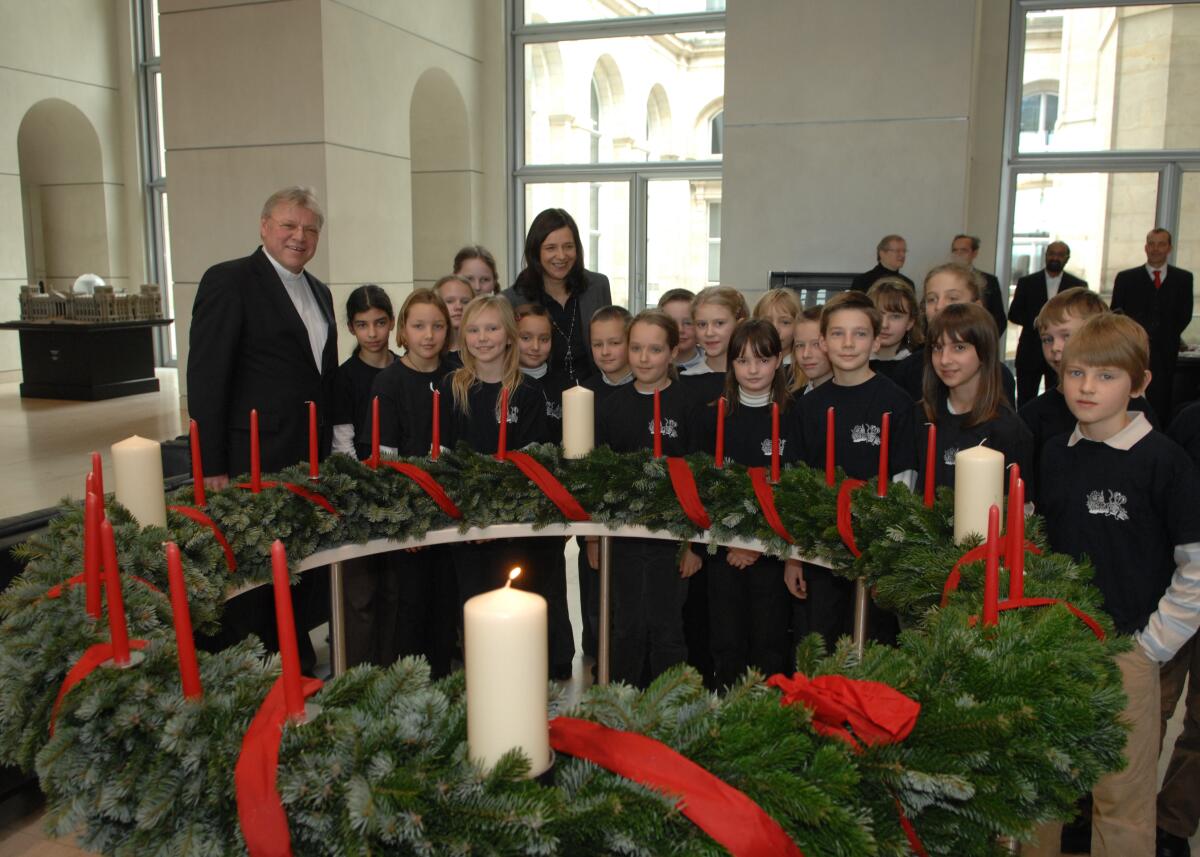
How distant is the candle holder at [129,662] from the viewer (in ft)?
4.18

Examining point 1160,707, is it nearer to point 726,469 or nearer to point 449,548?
point 726,469

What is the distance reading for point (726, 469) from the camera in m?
2.36

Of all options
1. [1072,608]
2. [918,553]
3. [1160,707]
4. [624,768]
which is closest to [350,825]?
[624,768]

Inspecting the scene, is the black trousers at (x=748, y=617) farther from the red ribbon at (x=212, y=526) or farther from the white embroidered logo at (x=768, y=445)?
the red ribbon at (x=212, y=526)

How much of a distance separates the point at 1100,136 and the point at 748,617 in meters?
8.10

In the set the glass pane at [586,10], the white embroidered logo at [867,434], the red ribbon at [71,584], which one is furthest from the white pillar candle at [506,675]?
the glass pane at [586,10]

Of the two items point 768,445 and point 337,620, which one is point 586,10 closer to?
point 768,445

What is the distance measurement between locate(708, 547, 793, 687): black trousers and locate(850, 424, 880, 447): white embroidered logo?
0.47 meters

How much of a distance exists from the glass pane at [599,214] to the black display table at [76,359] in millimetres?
4675

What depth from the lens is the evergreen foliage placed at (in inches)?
39.4

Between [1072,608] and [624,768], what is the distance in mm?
806

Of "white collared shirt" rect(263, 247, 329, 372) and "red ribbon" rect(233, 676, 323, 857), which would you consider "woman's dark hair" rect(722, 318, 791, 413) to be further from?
"red ribbon" rect(233, 676, 323, 857)

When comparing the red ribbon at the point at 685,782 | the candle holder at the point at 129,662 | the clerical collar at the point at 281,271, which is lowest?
the red ribbon at the point at 685,782

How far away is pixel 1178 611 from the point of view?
6.78 ft
